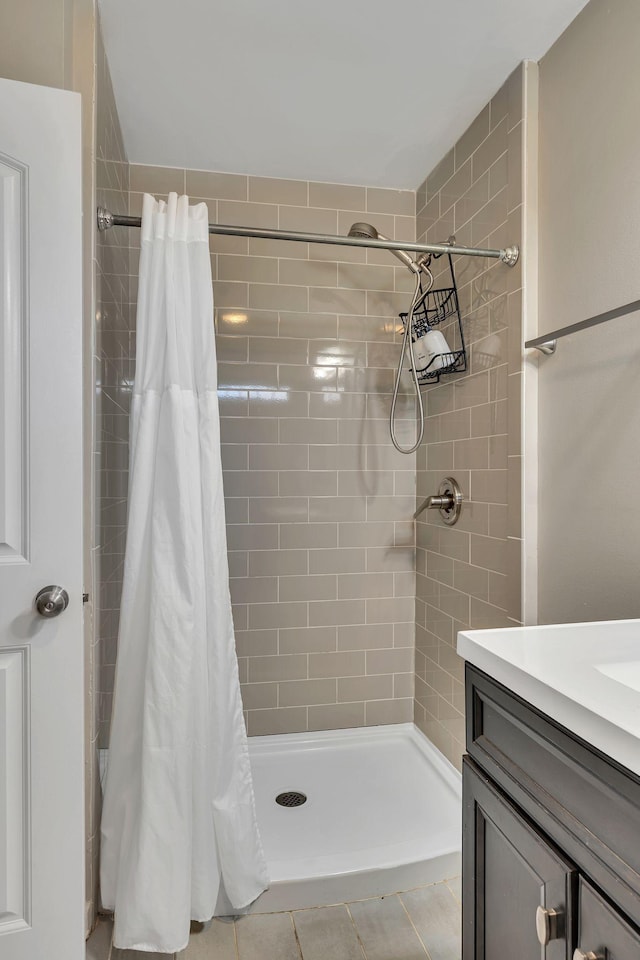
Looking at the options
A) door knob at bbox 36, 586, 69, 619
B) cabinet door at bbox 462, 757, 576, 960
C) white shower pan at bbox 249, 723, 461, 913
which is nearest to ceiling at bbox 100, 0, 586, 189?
door knob at bbox 36, 586, 69, 619

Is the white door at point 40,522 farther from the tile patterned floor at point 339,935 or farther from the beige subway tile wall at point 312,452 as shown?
the beige subway tile wall at point 312,452

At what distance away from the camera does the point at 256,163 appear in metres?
2.29

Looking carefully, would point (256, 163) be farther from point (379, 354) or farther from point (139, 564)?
point (139, 564)

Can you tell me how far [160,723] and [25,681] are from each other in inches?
14.3

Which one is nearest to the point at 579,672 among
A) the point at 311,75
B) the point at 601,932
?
the point at 601,932

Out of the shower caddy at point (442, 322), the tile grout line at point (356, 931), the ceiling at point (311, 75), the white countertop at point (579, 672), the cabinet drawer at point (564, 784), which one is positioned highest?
the ceiling at point (311, 75)

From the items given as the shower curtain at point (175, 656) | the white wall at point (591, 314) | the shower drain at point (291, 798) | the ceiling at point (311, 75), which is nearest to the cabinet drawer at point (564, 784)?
the white wall at point (591, 314)

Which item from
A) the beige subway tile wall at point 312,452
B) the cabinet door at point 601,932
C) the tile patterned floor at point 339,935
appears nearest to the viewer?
the cabinet door at point 601,932

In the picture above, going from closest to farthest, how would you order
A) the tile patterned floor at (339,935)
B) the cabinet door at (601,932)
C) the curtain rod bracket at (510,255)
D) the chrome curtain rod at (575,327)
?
the cabinet door at (601,932), the chrome curtain rod at (575,327), the tile patterned floor at (339,935), the curtain rod bracket at (510,255)

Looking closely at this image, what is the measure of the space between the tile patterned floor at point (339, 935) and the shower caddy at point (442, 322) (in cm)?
169

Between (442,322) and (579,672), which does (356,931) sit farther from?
(442,322)

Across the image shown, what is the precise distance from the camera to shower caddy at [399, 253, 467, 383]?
6.80ft

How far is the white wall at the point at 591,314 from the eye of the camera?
4.38ft

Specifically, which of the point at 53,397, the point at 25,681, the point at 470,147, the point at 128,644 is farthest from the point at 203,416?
the point at 470,147
